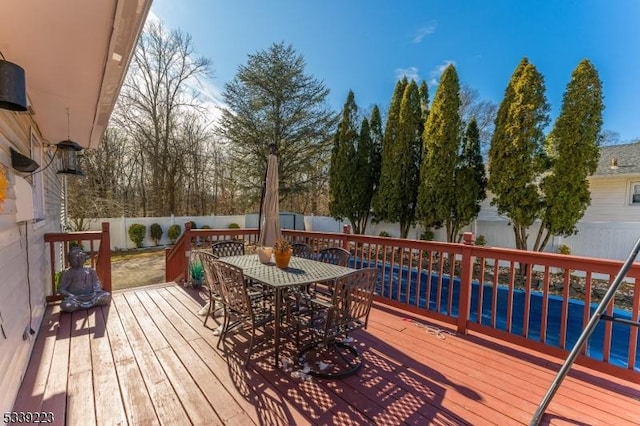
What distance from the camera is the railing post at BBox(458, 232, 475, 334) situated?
3.29m

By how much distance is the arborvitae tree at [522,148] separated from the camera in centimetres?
760

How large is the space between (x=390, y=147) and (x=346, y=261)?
7.76 metres

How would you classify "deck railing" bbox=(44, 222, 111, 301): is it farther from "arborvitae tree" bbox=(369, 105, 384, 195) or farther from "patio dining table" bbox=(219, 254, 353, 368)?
"arborvitae tree" bbox=(369, 105, 384, 195)

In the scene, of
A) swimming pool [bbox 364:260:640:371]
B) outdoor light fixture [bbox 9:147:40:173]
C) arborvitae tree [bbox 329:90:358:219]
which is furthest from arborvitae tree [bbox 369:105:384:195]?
outdoor light fixture [bbox 9:147:40:173]

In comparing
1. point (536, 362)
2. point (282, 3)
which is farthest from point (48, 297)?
point (282, 3)

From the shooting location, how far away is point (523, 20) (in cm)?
760

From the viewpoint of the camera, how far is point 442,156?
9070mm

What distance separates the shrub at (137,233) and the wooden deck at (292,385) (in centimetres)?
1014

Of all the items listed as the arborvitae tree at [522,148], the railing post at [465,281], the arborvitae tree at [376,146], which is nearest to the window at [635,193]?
the arborvitae tree at [522,148]

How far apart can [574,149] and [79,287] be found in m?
10.9

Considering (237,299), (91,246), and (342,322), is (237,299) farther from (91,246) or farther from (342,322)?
(91,246)

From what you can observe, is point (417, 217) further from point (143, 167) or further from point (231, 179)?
point (143, 167)

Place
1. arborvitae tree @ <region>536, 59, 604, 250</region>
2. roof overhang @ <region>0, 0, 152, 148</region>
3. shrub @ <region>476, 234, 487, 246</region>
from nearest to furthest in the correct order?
1. roof overhang @ <region>0, 0, 152, 148</region>
2. arborvitae tree @ <region>536, 59, 604, 250</region>
3. shrub @ <region>476, 234, 487, 246</region>

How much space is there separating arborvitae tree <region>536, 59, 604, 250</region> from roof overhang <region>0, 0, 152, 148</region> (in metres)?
9.33
